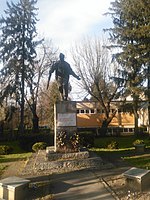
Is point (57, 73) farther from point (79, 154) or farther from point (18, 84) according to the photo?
point (18, 84)

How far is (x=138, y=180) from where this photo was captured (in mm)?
8375

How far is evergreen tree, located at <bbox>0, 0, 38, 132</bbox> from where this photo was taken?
102ft

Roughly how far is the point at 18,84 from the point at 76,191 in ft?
77.2

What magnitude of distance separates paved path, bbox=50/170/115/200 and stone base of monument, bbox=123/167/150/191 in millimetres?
747

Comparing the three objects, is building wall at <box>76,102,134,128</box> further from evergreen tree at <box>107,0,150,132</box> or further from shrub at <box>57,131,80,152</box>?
shrub at <box>57,131,80,152</box>

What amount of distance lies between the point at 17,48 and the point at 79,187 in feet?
82.5

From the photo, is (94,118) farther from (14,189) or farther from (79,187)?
(14,189)

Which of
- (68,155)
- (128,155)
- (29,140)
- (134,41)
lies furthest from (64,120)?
(134,41)

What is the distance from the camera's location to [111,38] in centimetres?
2980

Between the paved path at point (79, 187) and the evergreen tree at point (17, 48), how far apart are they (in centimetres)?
2077

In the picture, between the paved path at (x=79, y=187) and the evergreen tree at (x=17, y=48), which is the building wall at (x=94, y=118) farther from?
the paved path at (x=79, y=187)

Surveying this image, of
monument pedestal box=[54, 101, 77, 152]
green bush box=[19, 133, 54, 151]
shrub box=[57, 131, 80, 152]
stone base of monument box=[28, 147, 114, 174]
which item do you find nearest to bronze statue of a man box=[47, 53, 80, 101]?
monument pedestal box=[54, 101, 77, 152]

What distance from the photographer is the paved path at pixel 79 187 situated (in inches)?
310

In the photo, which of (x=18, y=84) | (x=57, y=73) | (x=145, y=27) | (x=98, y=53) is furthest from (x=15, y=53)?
(x=57, y=73)
